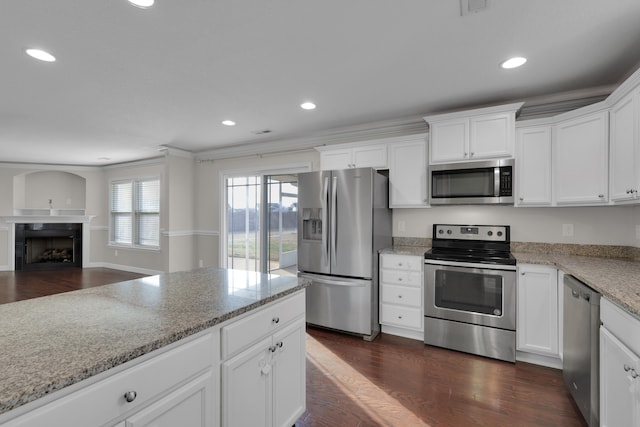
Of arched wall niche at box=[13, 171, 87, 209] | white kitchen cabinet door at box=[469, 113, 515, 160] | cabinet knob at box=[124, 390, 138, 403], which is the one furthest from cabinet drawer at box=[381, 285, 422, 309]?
arched wall niche at box=[13, 171, 87, 209]

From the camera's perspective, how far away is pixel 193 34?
2.03 meters

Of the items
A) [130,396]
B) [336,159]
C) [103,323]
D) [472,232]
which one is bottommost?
[130,396]

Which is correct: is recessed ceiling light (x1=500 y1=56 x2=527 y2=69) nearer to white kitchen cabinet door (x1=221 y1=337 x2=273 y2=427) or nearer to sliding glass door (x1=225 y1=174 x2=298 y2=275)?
white kitchen cabinet door (x1=221 y1=337 x2=273 y2=427)

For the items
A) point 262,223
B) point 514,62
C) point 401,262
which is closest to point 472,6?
point 514,62

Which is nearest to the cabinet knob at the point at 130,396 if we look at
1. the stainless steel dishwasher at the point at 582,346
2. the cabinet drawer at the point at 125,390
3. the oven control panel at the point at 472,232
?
the cabinet drawer at the point at 125,390

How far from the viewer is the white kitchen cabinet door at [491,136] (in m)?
2.89

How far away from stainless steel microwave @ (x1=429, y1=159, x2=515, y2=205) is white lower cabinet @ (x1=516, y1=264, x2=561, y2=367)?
0.70 metres

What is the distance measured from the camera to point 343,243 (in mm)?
3332

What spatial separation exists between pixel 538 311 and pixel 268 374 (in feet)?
7.84

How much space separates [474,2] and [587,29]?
880mm

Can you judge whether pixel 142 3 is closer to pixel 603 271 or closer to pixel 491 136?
pixel 491 136

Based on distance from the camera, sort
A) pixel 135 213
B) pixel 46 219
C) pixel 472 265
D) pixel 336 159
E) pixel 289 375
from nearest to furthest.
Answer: pixel 289 375, pixel 472 265, pixel 336 159, pixel 135 213, pixel 46 219

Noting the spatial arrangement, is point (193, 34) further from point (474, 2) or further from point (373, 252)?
point (373, 252)

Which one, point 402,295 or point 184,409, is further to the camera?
point 402,295
